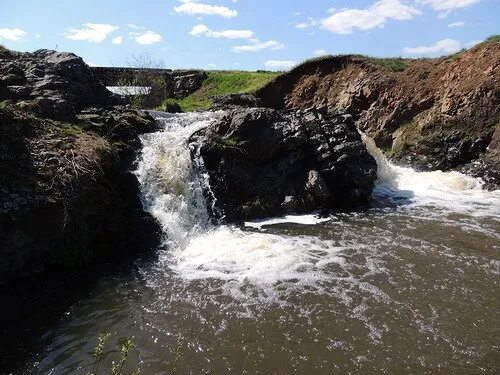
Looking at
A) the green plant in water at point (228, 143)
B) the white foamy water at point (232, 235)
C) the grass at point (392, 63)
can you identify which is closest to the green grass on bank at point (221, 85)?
the grass at point (392, 63)

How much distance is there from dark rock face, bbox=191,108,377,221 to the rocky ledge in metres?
2.72

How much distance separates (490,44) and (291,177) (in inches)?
582

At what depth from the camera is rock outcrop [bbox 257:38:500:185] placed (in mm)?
18703

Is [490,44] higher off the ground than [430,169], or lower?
higher

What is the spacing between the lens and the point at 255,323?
693 cm

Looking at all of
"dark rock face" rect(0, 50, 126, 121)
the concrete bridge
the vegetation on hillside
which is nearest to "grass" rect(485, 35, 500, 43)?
the vegetation on hillside

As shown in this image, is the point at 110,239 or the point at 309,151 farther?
the point at 309,151

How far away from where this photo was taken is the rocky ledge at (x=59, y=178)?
8766 mm

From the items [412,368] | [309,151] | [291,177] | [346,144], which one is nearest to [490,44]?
[346,144]

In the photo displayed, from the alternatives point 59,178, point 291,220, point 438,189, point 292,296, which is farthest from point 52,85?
point 438,189

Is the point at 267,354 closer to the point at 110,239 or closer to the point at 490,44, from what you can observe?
the point at 110,239

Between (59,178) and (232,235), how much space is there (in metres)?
4.68

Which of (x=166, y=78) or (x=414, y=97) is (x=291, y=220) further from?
(x=166, y=78)

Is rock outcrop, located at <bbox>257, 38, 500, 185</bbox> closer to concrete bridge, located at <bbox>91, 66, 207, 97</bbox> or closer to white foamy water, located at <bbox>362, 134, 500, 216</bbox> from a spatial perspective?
white foamy water, located at <bbox>362, 134, 500, 216</bbox>
